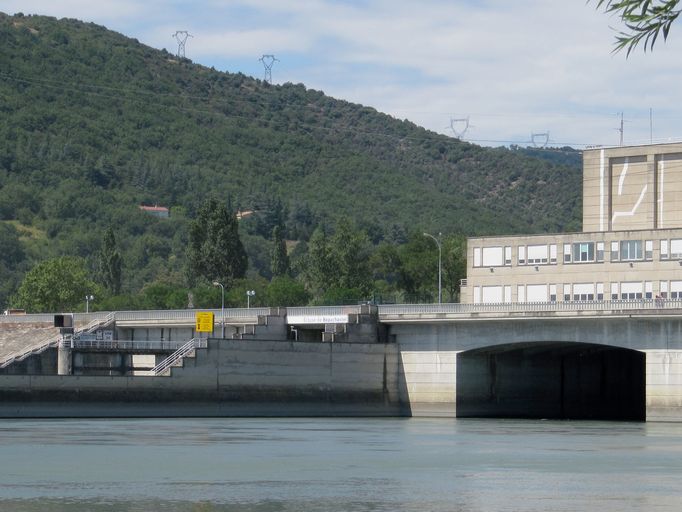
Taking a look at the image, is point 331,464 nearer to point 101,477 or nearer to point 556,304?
point 101,477

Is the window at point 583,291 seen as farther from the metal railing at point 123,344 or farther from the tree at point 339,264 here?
the tree at point 339,264

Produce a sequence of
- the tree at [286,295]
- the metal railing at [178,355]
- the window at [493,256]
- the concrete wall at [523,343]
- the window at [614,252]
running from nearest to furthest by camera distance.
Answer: the concrete wall at [523,343]
the metal railing at [178,355]
the window at [614,252]
the window at [493,256]
the tree at [286,295]

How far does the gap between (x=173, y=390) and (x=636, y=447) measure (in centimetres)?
3503

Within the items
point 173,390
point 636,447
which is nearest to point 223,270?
point 173,390

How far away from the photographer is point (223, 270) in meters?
162

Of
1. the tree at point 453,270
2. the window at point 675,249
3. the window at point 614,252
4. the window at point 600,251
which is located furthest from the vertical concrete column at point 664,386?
the tree at point 453,270

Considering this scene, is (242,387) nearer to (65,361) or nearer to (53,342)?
(65,361)

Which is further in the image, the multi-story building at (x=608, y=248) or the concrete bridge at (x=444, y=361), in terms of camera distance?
the multi-story building at (x=608, y=248)

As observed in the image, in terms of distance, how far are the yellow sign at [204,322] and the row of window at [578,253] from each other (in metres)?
20.9

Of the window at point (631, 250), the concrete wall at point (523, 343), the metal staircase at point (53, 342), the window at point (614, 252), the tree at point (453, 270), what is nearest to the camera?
the concrete wall at point (523, 343)

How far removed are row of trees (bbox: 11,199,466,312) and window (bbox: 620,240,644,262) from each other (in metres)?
46.8

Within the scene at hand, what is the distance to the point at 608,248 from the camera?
105250mm

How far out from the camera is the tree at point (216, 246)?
528ft

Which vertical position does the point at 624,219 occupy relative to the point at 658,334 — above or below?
above
